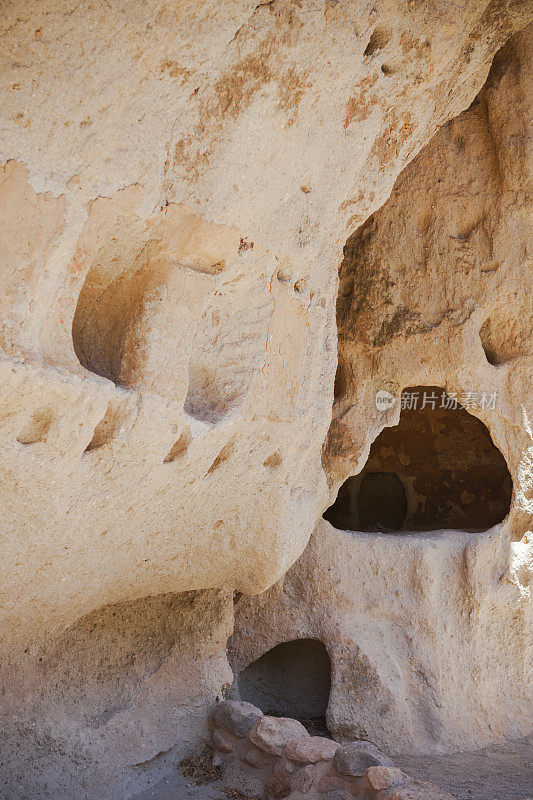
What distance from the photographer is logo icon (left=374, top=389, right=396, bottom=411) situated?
11.6 ft

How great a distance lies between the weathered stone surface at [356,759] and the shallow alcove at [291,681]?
123 centimetres

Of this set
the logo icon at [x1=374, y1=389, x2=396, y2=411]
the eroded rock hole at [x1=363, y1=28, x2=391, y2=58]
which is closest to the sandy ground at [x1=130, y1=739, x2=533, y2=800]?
the logo icon at [x1=374, y1=389, x2=396, y2=411]

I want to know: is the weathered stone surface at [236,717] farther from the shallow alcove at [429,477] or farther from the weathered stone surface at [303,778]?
the shallow alcove at [429,477]

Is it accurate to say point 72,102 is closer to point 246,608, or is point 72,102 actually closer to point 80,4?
point 80,4

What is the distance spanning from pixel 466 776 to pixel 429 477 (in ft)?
8.17

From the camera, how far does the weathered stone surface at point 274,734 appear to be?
251 centimetres

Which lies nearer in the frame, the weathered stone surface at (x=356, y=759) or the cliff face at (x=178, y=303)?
the cliff face at (x=178, y=303)

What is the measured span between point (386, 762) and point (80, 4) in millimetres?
2190

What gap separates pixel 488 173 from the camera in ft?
11.2

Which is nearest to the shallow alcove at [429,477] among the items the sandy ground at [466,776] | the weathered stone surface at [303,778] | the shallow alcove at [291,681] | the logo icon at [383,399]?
the logo icon at [383,399]

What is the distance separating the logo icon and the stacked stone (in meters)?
1.43

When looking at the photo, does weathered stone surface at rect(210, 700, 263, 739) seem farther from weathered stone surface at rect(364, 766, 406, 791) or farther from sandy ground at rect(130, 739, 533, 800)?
weathered stone surface at rect(364, 766, 406, 791)

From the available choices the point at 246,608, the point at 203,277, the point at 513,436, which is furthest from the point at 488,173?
the point at 246,608

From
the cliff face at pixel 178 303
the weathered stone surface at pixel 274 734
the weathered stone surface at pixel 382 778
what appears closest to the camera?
the cliff face at pixel 178 303
